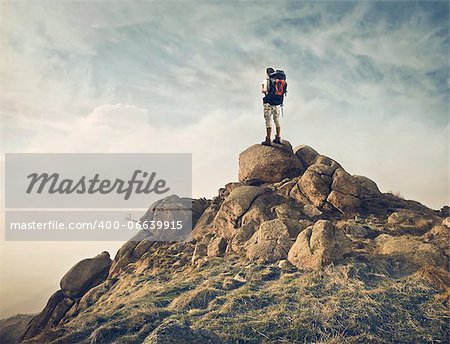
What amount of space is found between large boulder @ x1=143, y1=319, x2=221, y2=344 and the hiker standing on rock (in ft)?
46.9

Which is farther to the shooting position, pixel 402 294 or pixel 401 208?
pixel 401 208

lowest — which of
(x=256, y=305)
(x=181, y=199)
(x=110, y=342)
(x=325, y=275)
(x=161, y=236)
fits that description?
(x=110, y=342)

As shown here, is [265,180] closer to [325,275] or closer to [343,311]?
[325,275]

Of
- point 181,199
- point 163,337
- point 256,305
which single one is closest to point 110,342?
point 163,337

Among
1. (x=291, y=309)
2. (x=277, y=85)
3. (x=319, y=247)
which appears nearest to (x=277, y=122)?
(x=277, y=85)

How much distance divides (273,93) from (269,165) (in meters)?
4.29

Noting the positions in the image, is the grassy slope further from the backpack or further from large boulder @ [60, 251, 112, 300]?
the backpack

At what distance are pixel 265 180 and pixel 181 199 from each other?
5660 mm

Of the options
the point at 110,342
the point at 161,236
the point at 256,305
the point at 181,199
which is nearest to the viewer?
the point at 110,342

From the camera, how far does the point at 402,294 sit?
41.8 ft

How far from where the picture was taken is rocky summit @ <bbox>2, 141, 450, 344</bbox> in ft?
37.1

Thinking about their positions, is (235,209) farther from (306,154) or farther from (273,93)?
(306,154)

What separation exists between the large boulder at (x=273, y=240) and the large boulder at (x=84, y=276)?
938 cm

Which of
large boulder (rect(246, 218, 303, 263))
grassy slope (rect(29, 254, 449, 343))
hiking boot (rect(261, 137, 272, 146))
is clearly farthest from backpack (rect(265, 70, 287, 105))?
grassy slope (rect(29, 254, 449, 343))
